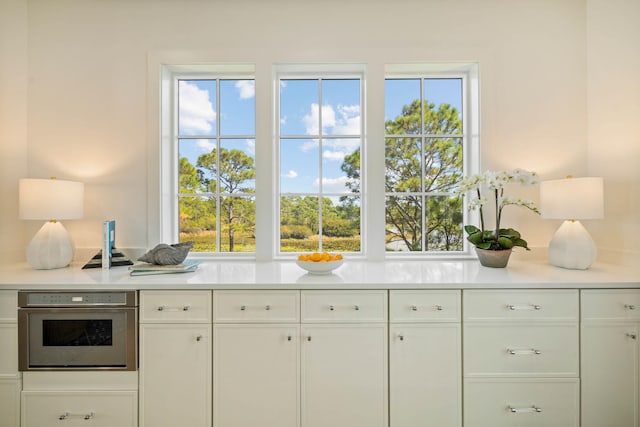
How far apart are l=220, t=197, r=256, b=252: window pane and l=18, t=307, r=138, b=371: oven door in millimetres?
864

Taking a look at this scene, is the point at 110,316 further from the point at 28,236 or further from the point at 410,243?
the point at 410,243

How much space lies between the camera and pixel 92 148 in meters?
2.14

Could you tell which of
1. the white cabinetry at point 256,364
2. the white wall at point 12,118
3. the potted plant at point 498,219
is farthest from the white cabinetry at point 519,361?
the white wall at point 12,118

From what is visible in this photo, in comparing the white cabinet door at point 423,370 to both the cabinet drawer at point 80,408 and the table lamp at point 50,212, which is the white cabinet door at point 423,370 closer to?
the cabinet drawer at point 80,408

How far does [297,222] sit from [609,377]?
2.01m

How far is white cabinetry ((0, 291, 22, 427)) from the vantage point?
156cm

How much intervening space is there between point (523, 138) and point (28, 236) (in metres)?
3.64

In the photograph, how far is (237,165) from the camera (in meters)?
2.33

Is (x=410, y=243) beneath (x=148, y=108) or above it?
beneath

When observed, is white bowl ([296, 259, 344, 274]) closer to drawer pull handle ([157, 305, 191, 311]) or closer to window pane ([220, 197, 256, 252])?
drawer pull handle ([157, 305, 191, 311])

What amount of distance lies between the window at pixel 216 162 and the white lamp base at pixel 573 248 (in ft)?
6.80

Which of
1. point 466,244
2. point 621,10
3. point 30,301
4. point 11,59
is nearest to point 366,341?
point 466,244

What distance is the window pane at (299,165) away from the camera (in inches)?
91.0

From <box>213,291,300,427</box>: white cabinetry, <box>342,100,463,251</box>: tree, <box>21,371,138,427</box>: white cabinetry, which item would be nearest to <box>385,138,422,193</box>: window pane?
<box>342,100,463,251</box>: tree
